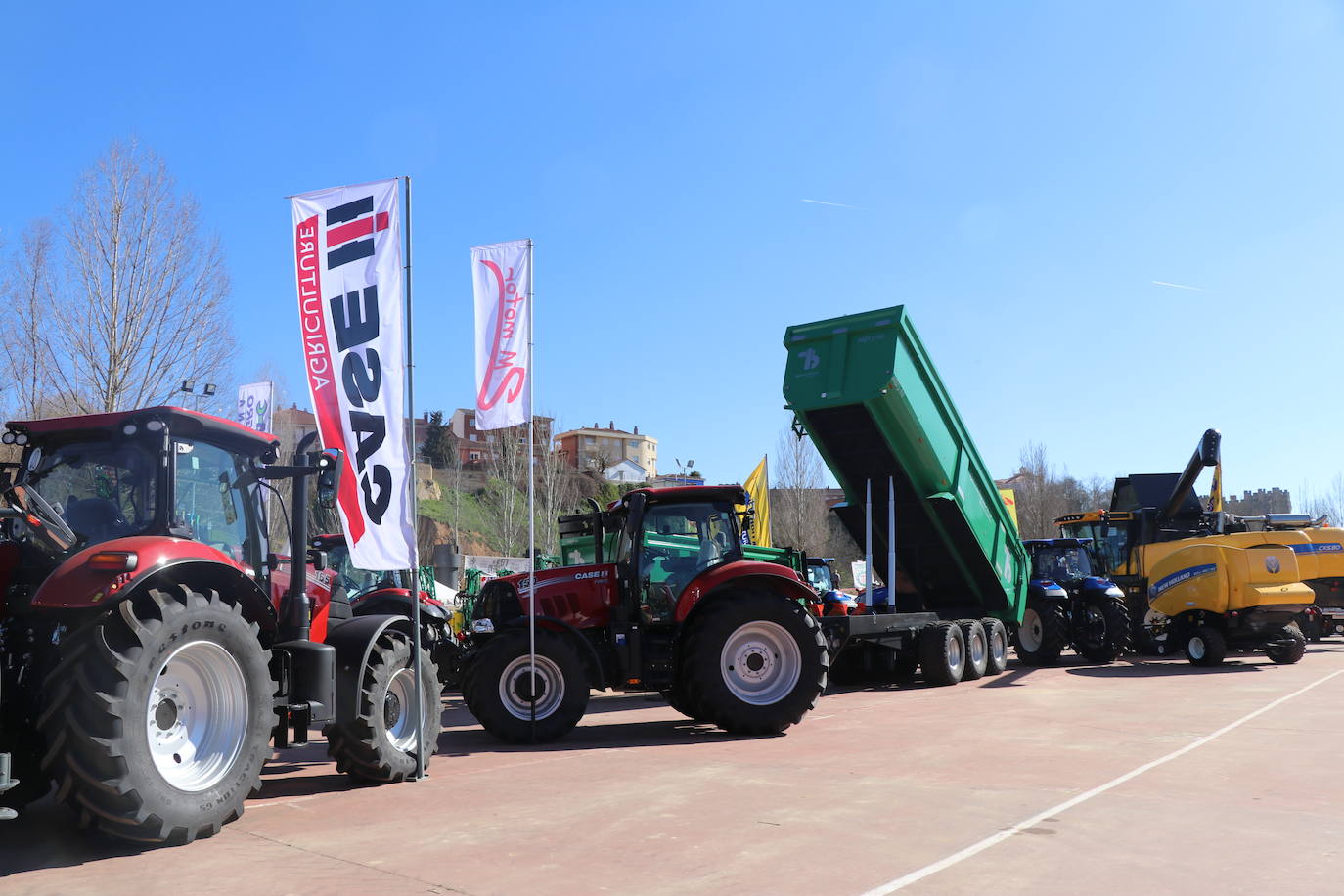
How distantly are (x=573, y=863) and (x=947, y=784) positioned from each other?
3065mm

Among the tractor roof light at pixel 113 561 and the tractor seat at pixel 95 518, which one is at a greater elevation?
the tractor seat at pixel 95 518

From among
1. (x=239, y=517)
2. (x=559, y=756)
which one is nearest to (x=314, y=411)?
(x=239, y=517)

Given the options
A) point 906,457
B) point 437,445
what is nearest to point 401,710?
point 906,457

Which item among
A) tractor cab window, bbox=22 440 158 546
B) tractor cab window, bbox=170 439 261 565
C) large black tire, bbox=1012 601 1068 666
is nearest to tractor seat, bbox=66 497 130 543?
tractor cab window, bbox=22 440 158 546

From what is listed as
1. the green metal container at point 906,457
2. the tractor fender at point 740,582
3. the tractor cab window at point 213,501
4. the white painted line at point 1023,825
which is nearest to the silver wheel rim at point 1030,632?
the green metal container at point 906,457

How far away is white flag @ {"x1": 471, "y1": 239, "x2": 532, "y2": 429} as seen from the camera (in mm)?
8797

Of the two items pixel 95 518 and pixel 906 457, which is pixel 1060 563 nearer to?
pixel 906 457

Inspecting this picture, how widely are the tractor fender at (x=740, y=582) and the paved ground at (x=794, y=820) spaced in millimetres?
1288

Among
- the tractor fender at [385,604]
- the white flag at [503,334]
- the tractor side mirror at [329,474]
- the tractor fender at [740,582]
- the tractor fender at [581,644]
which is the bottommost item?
the tractor fender at [581,644]

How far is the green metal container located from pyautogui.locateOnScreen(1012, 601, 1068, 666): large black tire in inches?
99.6

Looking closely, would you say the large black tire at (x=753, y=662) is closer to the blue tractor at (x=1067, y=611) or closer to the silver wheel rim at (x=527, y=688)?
the silver wheel rim at (x=527, y=688)

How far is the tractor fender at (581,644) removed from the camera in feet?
30.5

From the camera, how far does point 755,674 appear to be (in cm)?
976

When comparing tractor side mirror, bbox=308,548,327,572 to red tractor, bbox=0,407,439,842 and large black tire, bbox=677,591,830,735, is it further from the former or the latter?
large black tire, bbox=677,591,830,735
